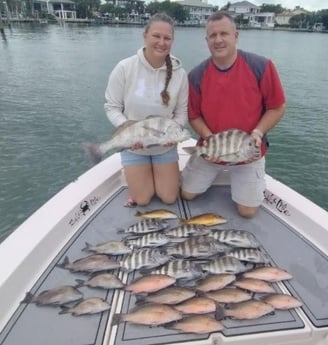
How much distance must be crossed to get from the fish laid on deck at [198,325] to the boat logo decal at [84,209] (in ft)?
4.62

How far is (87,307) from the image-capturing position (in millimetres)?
2395

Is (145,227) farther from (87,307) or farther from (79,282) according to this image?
(87,307)

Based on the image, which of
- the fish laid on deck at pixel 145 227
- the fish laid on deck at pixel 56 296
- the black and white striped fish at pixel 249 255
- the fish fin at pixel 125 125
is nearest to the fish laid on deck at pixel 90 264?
the fish laid on deck at pixel 56 296

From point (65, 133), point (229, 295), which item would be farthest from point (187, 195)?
point (65, 133)

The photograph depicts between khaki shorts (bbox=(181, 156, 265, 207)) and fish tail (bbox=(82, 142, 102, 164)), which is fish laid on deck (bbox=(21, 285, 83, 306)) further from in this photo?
khaki shorts (bbox=(181, 156, 265, 207))

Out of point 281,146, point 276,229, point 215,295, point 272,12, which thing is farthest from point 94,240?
point 272,12

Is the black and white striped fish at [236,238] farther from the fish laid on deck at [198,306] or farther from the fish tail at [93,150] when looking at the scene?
the fish tail at [93,150]

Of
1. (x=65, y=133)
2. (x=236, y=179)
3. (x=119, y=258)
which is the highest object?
(x=236, y=179)

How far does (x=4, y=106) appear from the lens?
1214 cm

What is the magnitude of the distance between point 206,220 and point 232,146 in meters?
0.76

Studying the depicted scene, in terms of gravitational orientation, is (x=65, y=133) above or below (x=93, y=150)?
below

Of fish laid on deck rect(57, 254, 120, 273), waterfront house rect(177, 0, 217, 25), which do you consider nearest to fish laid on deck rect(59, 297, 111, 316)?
fish laid on deck rect(57, 254, 120, 273)

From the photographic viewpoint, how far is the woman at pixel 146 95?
3467 mm

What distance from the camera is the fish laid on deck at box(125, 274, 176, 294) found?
8.38ft
